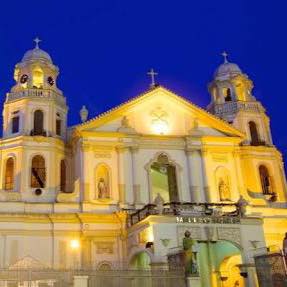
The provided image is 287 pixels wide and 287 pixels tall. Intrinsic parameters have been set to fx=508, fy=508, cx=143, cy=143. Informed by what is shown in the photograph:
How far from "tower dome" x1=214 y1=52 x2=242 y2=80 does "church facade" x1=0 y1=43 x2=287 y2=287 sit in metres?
0.61

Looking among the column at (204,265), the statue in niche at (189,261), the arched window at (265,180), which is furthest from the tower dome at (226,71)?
the statue in niche at (189,261)

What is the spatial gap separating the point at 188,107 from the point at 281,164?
9.07 m

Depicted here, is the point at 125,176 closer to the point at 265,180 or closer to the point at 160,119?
the point at 160,119

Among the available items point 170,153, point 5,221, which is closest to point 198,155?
point 170,153

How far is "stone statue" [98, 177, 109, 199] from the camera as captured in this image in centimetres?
3436

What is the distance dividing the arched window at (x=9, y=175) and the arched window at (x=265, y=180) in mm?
18611

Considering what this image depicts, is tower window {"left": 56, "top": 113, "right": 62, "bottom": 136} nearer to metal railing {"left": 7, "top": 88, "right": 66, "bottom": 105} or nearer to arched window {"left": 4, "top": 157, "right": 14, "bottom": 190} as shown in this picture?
metal railing {"left": 7, "top": 88, "right": 66, "bottom": 105}

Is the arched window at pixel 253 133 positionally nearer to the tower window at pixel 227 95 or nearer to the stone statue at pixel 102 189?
the tower window at pixel 227 95

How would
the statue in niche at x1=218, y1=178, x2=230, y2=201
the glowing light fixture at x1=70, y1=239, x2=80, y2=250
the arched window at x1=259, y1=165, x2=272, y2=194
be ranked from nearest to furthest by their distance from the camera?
the glowing light fixture at x1=70, y1=239, x2=80, y2=250 → the statue in niche at x1=218, y1=178, x2=230, y2=201 → the arched window at x1=259, y1=165, x2=272, y2=194

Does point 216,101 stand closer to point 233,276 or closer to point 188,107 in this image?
point 188,107

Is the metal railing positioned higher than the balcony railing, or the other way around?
the metal railing

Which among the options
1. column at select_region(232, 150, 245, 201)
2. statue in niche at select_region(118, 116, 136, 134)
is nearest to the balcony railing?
column at select_region(232, 150, 245, 201)

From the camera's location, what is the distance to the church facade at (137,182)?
98.6 ft

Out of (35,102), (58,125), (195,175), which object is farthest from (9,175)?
(195,175)
